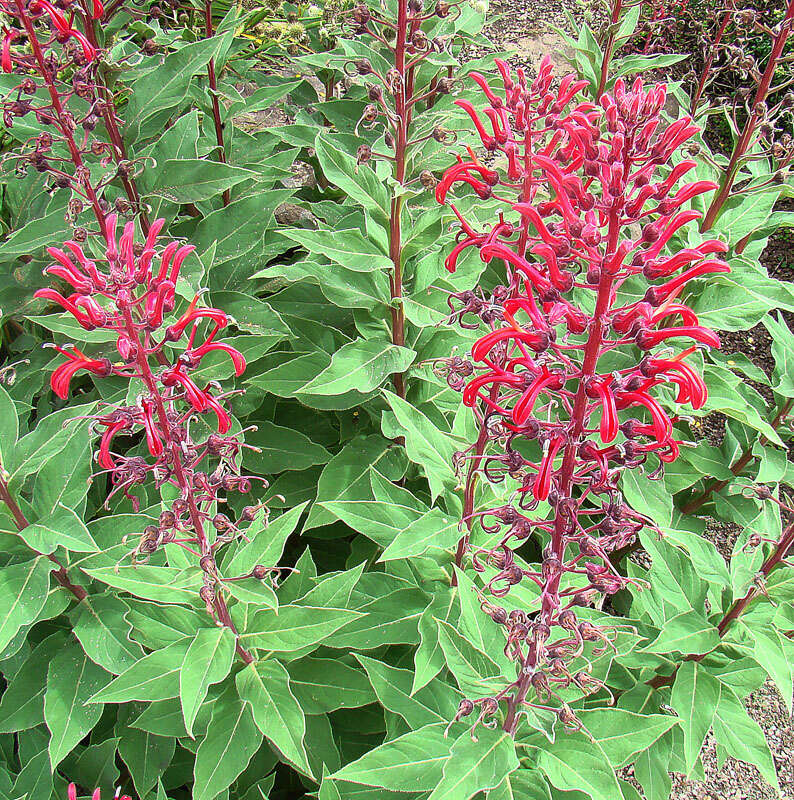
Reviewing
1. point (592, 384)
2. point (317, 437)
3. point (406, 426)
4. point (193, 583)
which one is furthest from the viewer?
point (317, 437)

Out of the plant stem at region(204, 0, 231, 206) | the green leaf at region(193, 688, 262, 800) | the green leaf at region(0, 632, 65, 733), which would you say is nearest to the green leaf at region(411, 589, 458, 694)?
the green leaf at region(193, 688, 262, 800)

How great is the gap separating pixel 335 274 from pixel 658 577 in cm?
211

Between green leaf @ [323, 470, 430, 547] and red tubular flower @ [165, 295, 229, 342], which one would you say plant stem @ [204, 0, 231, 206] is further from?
red tubular flower @ [165, 295, 229, 342]

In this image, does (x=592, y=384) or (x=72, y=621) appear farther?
(x=72, y=621)

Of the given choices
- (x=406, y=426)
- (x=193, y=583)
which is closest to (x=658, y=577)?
(x=406, y=426)

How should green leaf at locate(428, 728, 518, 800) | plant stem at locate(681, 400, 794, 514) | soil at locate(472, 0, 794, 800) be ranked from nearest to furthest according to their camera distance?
1. green leaf at locate(428, 728, 518, 800)
2. plant stem at locate(681, 400, 794, 514)
3. soil at locate(472, 0, 794, 800)

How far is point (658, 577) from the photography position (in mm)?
3201

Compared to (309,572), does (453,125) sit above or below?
above

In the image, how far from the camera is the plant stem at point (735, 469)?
13.0 feet

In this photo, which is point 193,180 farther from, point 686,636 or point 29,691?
point 686,636

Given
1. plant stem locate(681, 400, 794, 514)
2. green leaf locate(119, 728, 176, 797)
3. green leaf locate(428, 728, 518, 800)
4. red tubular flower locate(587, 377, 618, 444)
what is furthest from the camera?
plant stem locate(681, 400, 794, 514)

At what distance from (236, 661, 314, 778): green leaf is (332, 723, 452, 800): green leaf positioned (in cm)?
21

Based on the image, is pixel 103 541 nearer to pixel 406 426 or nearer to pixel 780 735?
pixel 406 426

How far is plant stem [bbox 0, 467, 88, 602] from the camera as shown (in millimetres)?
2754
